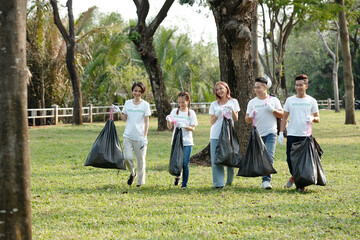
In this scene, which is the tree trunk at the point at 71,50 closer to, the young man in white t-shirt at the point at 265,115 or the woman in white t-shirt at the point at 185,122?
the woman in white t-shirt at the point at 185,122

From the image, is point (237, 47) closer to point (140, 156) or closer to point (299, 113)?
point (299, 113)

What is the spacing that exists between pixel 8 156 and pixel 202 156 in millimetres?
7277

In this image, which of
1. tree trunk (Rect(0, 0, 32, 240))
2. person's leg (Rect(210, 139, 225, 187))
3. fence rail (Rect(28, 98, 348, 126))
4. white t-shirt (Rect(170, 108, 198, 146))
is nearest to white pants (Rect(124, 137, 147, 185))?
white t-shirt (Rect(170, 108, 198, 146))

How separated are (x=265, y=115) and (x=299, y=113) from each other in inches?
20.5

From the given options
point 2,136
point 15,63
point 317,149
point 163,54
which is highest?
point 163,54

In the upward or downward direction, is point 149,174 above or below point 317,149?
below

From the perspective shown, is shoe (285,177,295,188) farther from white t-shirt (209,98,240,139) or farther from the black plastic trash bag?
the black plastic trash bag

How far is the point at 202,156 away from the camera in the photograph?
10.8 metres

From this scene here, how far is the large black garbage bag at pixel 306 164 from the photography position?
6.95 m

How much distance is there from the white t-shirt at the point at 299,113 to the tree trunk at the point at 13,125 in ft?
14.7

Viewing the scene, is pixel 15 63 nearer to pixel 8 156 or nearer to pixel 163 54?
pixel 8 156

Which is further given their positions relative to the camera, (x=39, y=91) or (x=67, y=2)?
(x=39, y=91)

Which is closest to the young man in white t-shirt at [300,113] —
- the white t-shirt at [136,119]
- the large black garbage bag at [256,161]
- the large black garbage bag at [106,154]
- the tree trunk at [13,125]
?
the large black garbage bag at [256,161]

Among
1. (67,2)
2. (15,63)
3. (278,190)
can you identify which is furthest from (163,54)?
(15,63)
